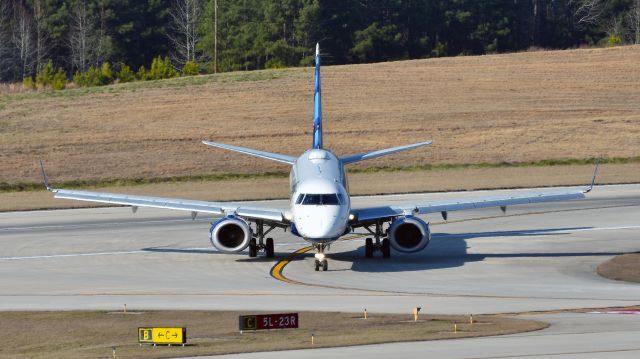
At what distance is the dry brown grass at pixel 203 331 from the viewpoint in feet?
93.5

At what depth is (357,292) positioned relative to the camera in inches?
1496

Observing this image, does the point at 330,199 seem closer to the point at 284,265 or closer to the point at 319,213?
the point at 319,213

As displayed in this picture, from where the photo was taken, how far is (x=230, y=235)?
146 feet

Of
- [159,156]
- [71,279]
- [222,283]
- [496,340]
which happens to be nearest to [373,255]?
[222,283]

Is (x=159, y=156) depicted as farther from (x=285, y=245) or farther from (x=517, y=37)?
(x=517, y=37)

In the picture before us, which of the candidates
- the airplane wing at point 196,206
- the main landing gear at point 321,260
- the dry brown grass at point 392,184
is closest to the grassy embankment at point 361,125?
the dry brown grass at point 392,184

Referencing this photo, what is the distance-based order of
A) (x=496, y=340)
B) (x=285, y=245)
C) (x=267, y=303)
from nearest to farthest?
(x=496, y=340)
(x=267, y=303)
(x=285, y=245)

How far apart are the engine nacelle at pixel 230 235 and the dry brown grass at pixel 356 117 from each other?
4242 cm

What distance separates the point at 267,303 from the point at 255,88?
86.0m

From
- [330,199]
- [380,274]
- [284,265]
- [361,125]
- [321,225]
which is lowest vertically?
[284,265]

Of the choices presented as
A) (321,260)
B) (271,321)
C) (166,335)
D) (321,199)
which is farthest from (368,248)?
(166,335)

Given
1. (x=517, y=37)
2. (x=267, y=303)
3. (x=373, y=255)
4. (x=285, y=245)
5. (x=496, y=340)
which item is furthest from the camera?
(x=517, y=37)

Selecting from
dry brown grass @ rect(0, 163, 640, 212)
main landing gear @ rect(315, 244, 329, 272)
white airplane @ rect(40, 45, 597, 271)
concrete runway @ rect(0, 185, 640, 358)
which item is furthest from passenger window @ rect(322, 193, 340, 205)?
dry brown grass @ rect(0, 163, 640, 212)

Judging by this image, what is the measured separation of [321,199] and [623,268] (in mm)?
10484
